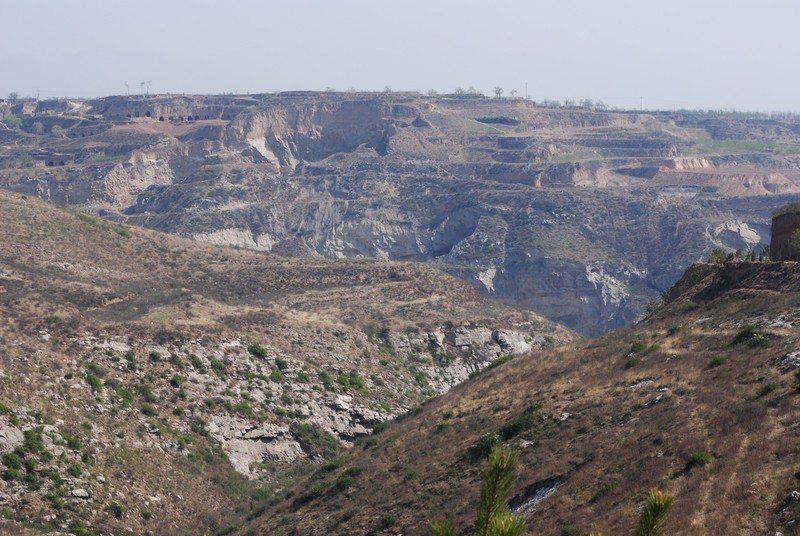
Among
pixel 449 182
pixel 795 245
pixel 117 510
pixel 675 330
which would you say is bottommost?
pixel 117 510

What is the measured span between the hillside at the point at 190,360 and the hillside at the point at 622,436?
4.83 meters

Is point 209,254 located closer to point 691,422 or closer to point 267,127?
point 691,422

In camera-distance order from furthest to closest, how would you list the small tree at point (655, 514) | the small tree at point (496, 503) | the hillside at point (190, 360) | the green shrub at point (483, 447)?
the hillside at point (190, 360)
the green shrub at point (483, 447)
the small tree at point (496, 503)
the small tree at point (655, 514)

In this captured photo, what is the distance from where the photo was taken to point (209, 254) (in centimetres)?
6900

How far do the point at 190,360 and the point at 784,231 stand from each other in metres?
25.5

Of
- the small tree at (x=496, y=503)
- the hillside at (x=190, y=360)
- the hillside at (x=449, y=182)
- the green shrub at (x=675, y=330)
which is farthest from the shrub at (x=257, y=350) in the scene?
the hillside at (x=449, y=182)

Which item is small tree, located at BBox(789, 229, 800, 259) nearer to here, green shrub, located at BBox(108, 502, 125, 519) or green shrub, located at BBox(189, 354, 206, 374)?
green shrub, located at BBox(189, 354, 206, 374)

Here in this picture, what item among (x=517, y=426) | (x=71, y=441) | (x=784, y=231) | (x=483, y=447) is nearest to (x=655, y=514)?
(x=483, y=447)

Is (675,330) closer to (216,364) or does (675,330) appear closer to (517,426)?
(517,426)

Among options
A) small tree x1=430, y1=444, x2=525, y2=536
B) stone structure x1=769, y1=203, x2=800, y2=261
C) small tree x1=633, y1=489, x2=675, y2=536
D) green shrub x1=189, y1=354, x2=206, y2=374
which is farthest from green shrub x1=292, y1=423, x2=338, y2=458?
small tree x1=633, y1=489, x2=675, y2=536

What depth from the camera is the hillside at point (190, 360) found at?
36500 millimetres

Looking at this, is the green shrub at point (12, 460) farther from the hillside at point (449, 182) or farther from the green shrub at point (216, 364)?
the hillside at point (449, 182)

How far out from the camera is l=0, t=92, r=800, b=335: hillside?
4451 inches

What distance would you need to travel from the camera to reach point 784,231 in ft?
156
